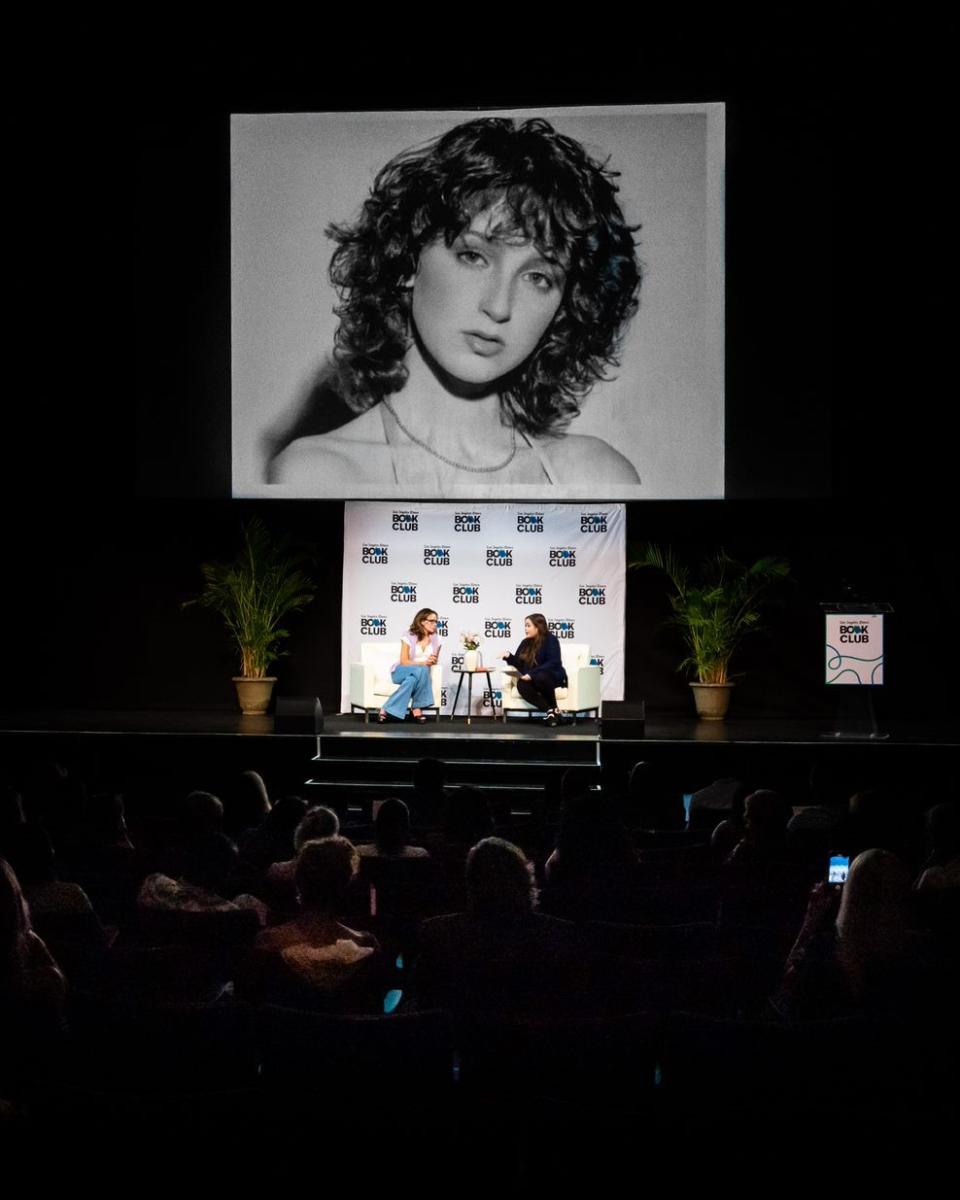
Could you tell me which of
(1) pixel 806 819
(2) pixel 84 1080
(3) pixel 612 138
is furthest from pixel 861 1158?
(3) pixel 612 138

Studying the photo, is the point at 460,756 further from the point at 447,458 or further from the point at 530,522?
the point at 530,522

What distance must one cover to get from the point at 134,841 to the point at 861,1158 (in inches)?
122

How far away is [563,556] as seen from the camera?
32.8ft

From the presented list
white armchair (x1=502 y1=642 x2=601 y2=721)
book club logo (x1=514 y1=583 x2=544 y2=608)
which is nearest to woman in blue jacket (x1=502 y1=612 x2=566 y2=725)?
white armchair (x1=502 y1=642 x2=601 y2=721)

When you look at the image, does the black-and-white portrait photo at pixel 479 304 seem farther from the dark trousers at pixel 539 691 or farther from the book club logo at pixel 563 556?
the dark trousers at pixel 539 691

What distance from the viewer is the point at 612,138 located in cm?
902

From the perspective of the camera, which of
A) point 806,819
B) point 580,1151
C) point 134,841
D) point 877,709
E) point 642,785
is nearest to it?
point 580,1151

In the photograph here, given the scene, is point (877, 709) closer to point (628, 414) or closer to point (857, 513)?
point (857, 513)

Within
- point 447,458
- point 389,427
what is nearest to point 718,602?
point 447,458

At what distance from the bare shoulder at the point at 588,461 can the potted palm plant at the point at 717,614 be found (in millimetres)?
789

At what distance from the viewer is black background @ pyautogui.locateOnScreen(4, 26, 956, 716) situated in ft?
28.9

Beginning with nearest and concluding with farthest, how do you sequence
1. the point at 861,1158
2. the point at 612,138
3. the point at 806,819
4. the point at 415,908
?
the point at 861,1158, the point at 415,908, the point at 806,819, the point at 612,138

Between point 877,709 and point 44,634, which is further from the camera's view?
point 44,634

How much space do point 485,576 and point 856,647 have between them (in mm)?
3088
